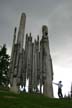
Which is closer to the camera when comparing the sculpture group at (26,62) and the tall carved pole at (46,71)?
the tall carved pole at (46,71)

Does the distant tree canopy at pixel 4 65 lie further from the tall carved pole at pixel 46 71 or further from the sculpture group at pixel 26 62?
the tall carved pole at pixel 46 71

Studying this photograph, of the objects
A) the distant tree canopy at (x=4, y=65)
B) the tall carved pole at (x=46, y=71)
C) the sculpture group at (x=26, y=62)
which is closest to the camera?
the tall carved pole at (x=46, y=71)

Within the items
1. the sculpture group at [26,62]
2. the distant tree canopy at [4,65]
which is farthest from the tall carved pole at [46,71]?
the distant tree canopy at [4,65]

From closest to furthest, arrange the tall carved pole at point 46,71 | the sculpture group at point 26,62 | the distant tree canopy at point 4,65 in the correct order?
the tall carved pole at point 46,71
the sculpture group at point 26,62
the distant tree canopy at point 4,65

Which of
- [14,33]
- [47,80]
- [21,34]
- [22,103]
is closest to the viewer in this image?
[22,103]

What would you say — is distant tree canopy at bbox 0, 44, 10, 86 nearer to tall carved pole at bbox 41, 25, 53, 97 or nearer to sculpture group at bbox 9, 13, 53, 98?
sculpture group at bbox 9, 13, 53, 98

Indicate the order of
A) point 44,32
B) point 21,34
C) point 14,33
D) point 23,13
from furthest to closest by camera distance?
point 14,33
point 23,13
point 21,34
point 44,32

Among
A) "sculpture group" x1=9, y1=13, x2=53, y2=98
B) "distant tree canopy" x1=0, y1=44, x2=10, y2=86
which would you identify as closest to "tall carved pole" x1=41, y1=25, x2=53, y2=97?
"sculpture group" x1=9, y1=13, x2=53, y2=98

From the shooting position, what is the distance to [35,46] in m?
56.3

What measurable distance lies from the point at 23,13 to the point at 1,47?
21845 mm

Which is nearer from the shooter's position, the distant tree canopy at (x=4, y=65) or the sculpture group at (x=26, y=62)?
the sculpture group at (x=26, y=62)

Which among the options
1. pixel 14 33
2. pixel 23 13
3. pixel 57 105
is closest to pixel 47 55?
pixel 57 105

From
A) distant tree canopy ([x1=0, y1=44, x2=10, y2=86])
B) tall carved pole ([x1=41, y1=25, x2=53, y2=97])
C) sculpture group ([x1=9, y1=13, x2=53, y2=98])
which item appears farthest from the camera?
distant tree canopy ([x1=0, y1=44, x2=10, y2=86])

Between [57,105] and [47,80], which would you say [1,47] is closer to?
[47,80]
